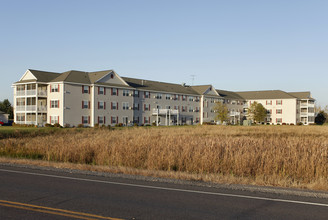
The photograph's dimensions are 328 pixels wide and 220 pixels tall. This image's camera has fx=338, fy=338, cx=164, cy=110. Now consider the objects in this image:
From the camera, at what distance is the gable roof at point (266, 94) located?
3575 inches

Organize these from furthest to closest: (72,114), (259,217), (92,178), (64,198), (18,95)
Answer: (18,95) < (72,114) < (92,178) < (64,198) < (259,217)

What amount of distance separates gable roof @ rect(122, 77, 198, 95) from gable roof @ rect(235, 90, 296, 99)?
2443 centimetres

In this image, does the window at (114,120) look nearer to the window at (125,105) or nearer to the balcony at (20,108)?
the window at (125,105)

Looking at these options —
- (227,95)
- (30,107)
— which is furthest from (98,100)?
(227,95)

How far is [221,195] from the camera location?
9266 millimetres

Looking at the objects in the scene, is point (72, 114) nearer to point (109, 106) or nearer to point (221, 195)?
point (109, 106)

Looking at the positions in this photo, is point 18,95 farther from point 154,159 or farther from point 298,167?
point 298,167

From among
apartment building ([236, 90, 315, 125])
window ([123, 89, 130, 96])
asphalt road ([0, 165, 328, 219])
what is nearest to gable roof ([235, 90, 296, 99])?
apartment building ([236, 90, 315, 125])

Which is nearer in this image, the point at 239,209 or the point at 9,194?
the point at 239,209

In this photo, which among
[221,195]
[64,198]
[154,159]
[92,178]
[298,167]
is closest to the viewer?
[64,198]

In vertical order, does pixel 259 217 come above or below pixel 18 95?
below

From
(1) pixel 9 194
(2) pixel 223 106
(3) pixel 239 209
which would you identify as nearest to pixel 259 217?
(3) pixel 239 209

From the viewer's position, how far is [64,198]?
8523 mm

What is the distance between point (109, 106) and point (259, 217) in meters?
52.9
